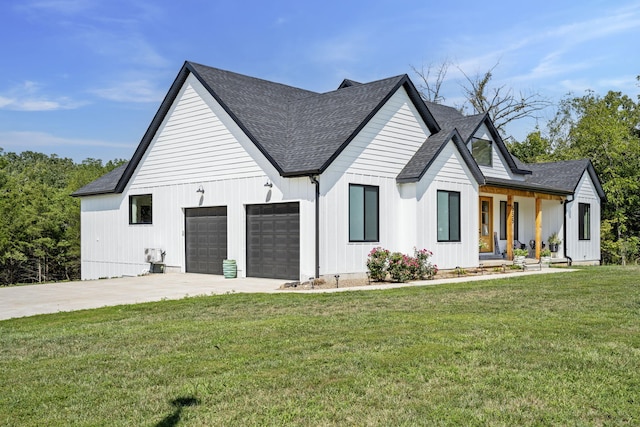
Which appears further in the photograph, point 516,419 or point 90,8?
point 90,8

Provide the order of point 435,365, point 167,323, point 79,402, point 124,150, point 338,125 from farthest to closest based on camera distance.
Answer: point 124,150
point 338,125
point 167,323
point 435,365
point 79,402

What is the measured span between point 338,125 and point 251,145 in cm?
274

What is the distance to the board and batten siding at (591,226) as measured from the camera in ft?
84.6

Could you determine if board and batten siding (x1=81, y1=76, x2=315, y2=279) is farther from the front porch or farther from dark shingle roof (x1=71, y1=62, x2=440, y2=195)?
the front porch

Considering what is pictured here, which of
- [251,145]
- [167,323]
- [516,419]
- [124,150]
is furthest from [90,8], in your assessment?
[124,150]

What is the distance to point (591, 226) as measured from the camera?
27.3m

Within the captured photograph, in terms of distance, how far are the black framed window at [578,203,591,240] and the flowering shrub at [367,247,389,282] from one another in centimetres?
1373

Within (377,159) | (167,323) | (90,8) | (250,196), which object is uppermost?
(90,8)

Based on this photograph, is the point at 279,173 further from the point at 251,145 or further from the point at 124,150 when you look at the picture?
the point at 124,150

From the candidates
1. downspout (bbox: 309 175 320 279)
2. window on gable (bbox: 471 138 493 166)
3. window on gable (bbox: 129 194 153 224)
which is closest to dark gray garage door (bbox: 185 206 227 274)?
window on gable (bbox: 129 194 153 224)

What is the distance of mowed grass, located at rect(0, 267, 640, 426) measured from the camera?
4676 millimetres

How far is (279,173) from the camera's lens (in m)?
16.9

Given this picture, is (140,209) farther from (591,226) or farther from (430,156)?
(591,226)

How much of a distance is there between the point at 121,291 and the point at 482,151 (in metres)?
15.2
